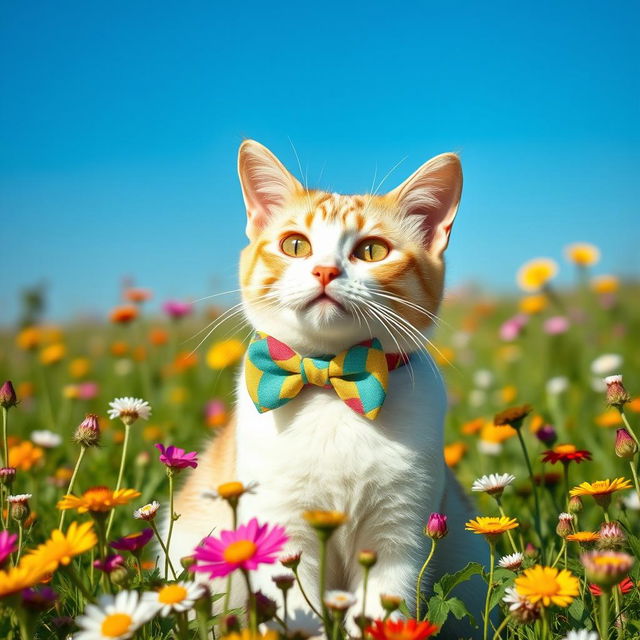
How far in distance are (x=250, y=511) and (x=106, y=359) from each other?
4.05 meters

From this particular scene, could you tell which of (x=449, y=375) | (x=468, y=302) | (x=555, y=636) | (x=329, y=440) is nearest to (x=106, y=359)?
(x=449, y=375)

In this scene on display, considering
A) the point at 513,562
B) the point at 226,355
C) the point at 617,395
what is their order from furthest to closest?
the point at 226,355 → the point at 617,395 → the point at 513,562

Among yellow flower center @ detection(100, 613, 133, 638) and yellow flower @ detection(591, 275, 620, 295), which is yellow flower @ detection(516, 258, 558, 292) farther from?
yellow flower center @ detection(100, 613, 133, 638)

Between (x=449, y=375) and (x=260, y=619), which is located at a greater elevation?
(x=449, y=375)

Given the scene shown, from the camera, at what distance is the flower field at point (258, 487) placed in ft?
3.68

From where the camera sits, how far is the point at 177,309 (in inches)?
151

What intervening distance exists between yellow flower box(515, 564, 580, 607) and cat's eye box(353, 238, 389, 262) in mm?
838

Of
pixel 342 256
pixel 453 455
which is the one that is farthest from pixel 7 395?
pixel 453 455

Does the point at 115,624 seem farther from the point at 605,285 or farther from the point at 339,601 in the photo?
the point at 605,285

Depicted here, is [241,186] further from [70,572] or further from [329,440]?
[70,572]

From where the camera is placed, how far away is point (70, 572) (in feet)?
3.72

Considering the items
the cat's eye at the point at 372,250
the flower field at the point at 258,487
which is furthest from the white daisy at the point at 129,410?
the cat's eye at the point at 372,250

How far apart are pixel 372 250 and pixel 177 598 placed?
0.98 m

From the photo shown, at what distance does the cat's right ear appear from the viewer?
1934 millimetres
